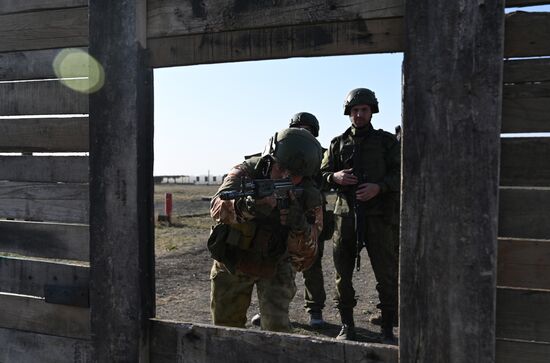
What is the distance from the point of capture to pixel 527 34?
196 cm

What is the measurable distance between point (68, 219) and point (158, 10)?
124 cm

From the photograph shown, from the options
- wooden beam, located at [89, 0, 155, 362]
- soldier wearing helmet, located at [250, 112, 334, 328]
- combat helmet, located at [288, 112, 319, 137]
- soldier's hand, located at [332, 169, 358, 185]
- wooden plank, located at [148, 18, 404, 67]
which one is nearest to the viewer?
wooden plank, located at [148, 18, 404, 67]

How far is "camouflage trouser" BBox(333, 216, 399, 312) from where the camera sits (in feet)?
14.1

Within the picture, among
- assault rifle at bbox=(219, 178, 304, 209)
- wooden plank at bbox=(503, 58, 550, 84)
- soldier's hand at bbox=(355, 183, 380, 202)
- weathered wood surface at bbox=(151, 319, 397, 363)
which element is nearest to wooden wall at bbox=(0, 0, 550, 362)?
wooden plank at bbox=(503, 58, 550, 84)

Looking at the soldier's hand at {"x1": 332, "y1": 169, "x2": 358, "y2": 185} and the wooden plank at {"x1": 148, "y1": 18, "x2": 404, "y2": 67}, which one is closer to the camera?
the wooden plank at {"x1": 148, "y1": 18, "x2": 404, "y2": 67}

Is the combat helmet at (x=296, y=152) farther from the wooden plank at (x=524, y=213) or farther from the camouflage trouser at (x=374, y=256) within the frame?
the camouflage trouser at (x=374, y=256)

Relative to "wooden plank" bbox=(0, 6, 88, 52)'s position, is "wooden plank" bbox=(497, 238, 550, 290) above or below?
below

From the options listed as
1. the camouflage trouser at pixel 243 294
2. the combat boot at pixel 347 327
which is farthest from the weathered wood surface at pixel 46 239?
the combat boot at pixel 347 327

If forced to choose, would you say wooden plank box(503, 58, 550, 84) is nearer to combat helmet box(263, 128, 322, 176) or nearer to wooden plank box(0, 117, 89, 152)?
combat helmet box(263, 128, 322, 176)

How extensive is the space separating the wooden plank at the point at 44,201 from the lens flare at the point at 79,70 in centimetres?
55

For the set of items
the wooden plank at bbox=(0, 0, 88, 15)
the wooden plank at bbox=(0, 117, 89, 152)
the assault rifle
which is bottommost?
the assault rifle

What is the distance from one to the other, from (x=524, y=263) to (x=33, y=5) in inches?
112

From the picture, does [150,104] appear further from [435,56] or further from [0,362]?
[0,362]

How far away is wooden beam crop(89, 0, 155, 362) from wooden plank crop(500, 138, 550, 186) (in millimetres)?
1676
